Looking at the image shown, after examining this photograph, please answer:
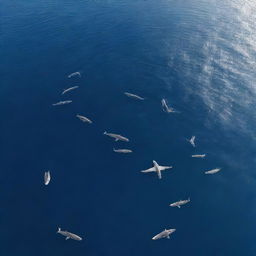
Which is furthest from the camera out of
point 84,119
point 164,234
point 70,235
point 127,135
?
point 84,119

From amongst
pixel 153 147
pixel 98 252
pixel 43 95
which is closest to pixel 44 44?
pixel 43 95

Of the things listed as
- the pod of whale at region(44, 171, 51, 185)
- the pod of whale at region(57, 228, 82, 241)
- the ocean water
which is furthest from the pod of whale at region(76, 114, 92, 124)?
the pod of whale at region(57, 228, 82, 241)

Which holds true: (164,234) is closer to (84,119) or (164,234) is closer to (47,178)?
(47,178)

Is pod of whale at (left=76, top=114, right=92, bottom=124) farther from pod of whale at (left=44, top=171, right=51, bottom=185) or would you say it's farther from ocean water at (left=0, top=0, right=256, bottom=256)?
pod of whale at (left=44, top=171, right=51, bottom=185)

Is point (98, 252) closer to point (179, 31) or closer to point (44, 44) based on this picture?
point (44, 44)

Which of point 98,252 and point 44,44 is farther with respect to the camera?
→ point 44,44

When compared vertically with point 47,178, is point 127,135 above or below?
above

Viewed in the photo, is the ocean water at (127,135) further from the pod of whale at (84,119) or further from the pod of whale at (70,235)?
the pod of whale at (84,119)

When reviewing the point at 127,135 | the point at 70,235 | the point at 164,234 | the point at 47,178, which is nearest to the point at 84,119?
the point at 127,135
